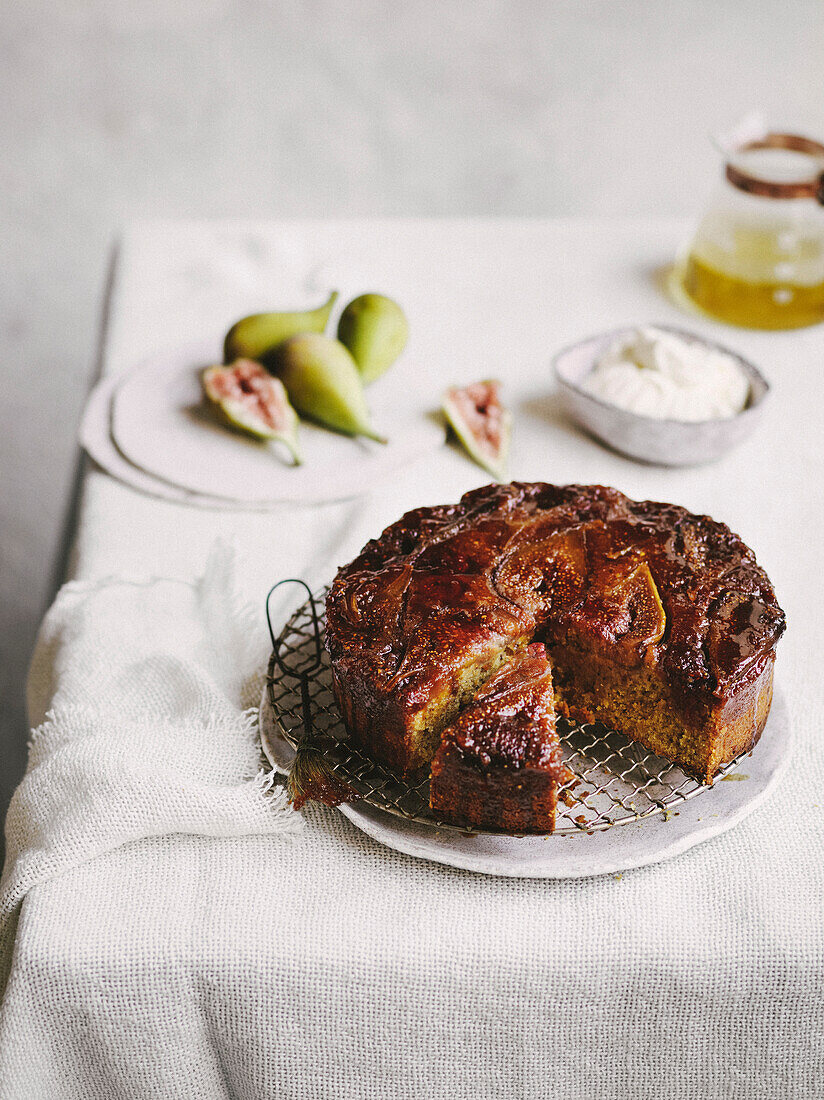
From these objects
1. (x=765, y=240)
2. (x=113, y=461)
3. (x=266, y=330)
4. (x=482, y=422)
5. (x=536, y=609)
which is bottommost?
(x=113, y=461)

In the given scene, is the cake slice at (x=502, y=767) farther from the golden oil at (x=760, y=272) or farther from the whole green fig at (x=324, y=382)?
the golden oil at (x=760, y=272)

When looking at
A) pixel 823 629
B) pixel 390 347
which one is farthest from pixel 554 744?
pixel 390 347

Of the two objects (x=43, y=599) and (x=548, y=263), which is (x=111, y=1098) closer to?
(x=548, y=263)

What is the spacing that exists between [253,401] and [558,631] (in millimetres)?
1140

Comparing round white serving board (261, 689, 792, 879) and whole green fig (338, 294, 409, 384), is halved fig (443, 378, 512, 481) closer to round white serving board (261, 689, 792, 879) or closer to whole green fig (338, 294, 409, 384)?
whole green fig (338, 294, 409, 384)

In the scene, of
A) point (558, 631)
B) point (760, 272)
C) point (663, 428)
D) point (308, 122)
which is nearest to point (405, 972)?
point (558, 631)

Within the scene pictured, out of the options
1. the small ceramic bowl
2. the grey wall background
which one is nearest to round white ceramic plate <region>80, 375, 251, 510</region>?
the small ceramic bowl

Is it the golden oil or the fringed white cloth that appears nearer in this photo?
the fringed white cloth

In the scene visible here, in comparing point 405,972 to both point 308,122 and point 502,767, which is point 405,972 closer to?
point 502,767

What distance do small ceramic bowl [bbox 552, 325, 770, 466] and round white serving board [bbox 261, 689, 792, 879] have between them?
932 millimetres

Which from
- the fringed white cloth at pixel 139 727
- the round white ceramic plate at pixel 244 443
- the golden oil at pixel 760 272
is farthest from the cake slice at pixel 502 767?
the golden oil at pixel 760 272

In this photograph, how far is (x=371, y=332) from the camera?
2535 mm

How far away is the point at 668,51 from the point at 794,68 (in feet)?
1.80

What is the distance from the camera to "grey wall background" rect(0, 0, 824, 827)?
4.25 metres
